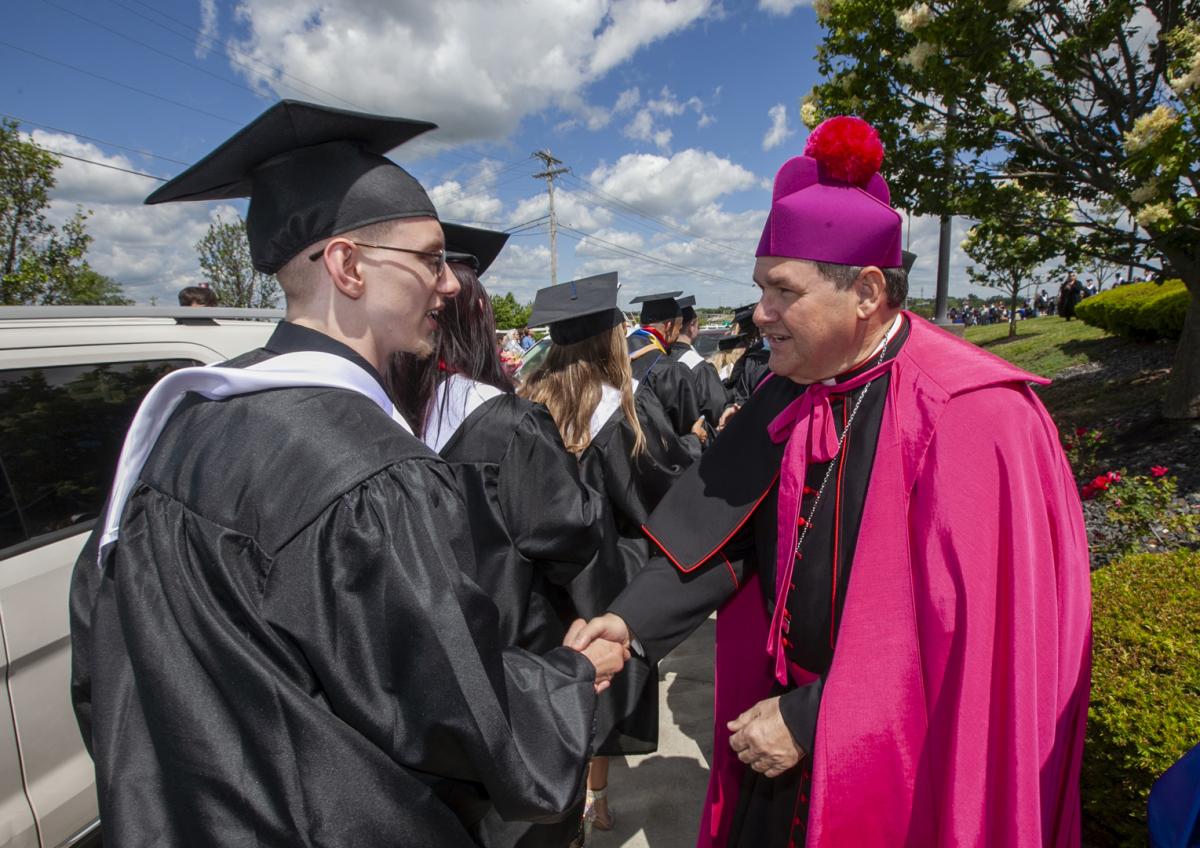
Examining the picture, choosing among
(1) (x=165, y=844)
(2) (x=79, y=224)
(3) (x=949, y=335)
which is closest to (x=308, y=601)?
(1) (x=165, y=844)

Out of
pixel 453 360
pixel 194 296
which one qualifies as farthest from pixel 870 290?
pixel 194 296

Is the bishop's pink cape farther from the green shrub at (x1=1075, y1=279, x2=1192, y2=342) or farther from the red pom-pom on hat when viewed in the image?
the green shrub at (x1=1075, y1=279, x2=1192, y2=342)

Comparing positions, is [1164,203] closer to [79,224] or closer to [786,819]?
[786,819]

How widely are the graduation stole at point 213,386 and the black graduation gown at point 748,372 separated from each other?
556 cm

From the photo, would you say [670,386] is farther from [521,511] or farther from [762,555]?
[762,555]

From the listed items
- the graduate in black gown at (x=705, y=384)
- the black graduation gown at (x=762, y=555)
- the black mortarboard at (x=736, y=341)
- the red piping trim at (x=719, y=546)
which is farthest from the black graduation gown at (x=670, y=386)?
the red piping trim at (x=719, y=546)

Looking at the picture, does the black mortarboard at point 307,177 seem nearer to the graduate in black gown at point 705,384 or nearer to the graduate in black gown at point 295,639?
the graduate in black gown at point 295,639

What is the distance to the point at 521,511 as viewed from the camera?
2275 mm

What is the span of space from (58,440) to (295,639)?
7.15ft

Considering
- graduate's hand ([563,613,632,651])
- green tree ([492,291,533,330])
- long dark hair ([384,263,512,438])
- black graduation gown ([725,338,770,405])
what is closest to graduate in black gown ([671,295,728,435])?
black graduation gown ([725,338,770,405])

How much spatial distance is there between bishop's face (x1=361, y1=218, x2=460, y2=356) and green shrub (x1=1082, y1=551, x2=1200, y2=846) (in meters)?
2.18

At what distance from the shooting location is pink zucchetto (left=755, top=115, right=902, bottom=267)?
1.67 metres

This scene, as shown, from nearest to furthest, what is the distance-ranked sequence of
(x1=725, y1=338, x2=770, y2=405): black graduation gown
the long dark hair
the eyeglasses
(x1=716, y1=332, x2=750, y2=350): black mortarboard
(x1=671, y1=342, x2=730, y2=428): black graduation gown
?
the eyeglasses < the long dark hair < (x1=671, y1=342, x2=730, y2=428): black graduation gown < (x1=725, y1=338, x2=770, y2=405): black graduation gown < (x1=716, y1=332, x2=750, y2=350): black mortarboard

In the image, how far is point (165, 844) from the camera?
1.12m
